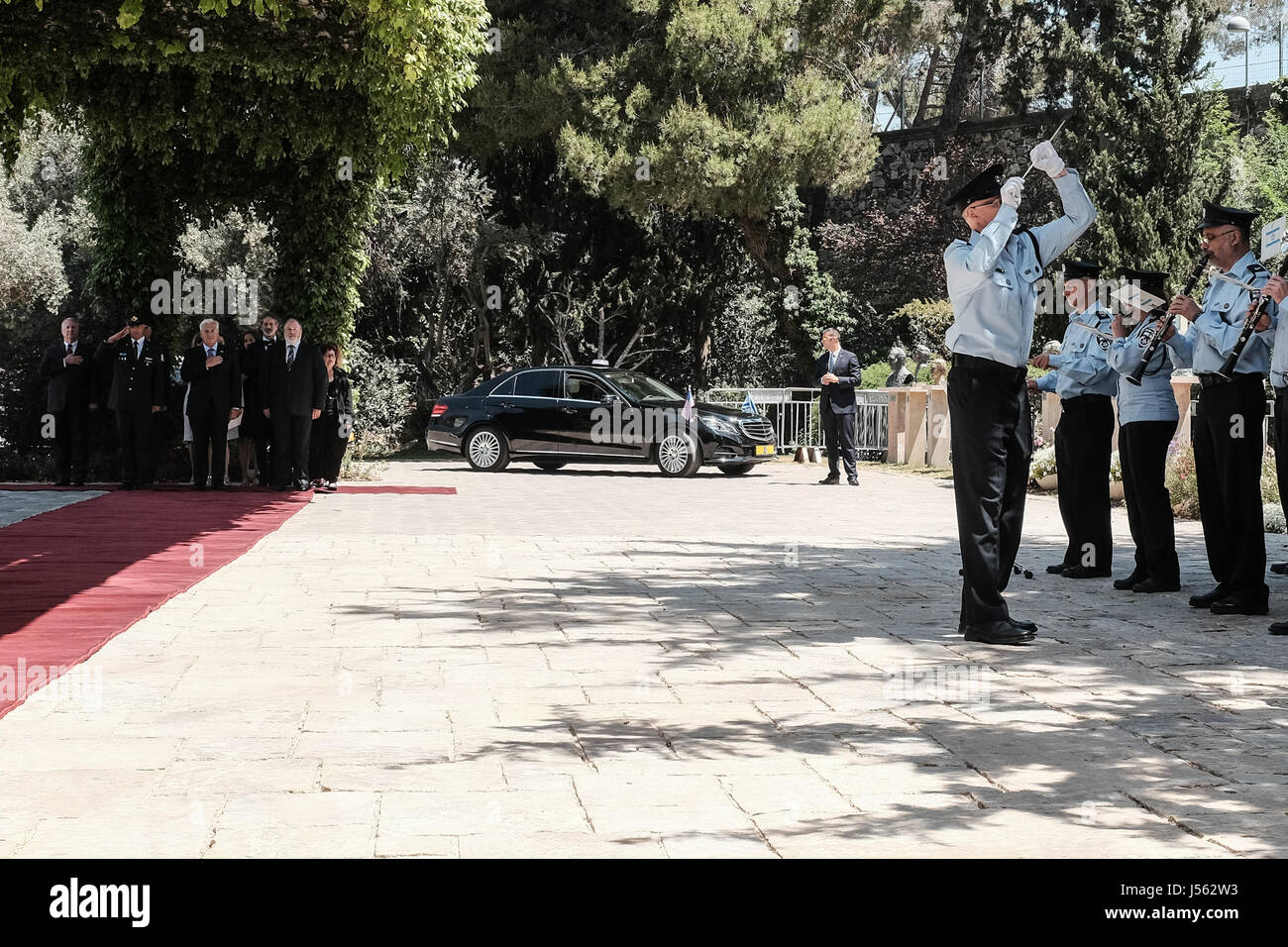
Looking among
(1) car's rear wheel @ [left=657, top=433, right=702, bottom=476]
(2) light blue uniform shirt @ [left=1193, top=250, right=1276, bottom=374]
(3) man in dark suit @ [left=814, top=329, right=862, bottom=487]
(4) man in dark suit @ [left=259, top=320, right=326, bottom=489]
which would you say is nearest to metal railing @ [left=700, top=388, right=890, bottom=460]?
(1) car's rear wheel @ [left=657, top=433, right=702, bottom=476]

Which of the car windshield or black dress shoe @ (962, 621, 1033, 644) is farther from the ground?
the car windshield

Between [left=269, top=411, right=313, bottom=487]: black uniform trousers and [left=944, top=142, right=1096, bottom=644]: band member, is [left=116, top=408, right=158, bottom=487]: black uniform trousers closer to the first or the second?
[left=269, top=411, right=313, bottom=487]: black uniform trousers

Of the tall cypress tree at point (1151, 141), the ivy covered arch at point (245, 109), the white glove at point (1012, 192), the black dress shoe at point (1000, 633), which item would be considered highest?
the tall cypress tree at point (1151, 141)

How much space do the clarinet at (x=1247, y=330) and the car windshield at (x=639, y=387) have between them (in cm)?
1479

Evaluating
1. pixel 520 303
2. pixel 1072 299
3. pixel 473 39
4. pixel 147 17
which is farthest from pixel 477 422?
pixel 1072 299

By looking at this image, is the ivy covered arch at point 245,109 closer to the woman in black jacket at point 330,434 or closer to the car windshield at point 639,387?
the woman in black jacket at point 330,434

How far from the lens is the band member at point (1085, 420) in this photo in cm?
1005

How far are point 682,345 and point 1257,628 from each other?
2404cm

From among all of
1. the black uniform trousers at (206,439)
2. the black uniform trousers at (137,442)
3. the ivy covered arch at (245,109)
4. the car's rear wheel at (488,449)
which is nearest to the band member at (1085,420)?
the ivy covered arch at (245,109)

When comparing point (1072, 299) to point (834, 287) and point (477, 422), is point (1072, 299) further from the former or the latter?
point (834, 287)

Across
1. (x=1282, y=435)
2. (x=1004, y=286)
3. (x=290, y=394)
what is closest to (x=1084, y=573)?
(x=1282, y=435)

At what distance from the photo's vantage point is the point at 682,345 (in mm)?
31766

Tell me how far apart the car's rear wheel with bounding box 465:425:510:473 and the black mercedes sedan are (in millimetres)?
15

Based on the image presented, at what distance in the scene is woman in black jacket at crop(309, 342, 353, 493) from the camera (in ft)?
60.5
